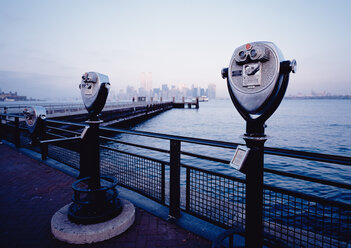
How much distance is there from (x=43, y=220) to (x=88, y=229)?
0.87 meters

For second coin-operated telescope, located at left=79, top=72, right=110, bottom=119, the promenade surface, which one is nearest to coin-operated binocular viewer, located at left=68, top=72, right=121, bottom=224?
second coin-operated telescope, located at left=79, top=72, right=110, bottom=119

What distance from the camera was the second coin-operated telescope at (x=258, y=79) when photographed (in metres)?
1.53

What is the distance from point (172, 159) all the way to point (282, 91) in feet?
5.65

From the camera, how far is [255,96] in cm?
161

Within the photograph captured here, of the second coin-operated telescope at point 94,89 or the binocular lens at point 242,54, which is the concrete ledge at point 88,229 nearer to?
the second coin-operated telescope at point 94,89

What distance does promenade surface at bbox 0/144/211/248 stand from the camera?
8.51 ft

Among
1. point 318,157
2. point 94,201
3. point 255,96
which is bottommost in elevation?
point 94,201

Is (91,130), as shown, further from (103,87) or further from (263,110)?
(263,110)

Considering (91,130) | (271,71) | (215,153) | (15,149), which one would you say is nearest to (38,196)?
(91,130)

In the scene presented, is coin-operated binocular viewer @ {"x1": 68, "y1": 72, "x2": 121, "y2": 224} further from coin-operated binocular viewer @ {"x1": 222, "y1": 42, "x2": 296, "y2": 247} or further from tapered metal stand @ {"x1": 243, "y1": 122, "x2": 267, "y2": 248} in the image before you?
tapered metal stand @ {"x1": 243, "y1": 122, "x2": 267, "y2": 248}

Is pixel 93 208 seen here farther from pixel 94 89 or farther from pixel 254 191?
pixel 254 191

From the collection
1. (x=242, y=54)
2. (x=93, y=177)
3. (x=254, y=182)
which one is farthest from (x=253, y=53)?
(x=93, y=177)

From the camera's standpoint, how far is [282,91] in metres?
1.56

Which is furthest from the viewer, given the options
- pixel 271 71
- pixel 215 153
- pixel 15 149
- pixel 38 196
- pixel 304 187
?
pixel 215 153
